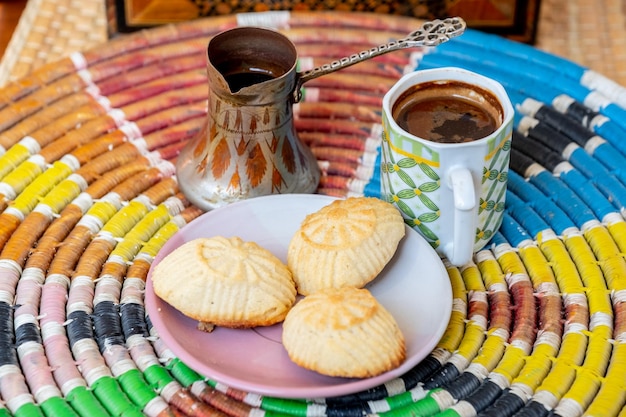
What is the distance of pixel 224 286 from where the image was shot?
2.02ft

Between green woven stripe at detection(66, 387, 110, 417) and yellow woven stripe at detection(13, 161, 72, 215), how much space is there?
0.20 metres

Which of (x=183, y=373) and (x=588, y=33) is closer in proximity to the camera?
(x=183, y=373)

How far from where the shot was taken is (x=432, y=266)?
675mm

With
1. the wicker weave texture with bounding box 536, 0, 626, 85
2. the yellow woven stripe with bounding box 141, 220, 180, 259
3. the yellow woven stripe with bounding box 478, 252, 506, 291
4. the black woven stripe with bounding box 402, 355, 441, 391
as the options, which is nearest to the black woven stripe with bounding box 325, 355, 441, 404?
the black woven stripe with bounding box 402, 355, 441, 391

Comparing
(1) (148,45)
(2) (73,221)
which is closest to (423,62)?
(1) (148,45)

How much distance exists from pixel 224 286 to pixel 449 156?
19 centimetres

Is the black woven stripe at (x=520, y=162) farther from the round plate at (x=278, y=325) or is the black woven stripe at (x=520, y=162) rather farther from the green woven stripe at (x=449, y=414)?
the green woven stripe at (x=449, y=414)

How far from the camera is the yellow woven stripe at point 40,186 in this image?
0.75 metres

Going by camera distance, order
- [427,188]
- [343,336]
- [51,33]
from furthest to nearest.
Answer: [51,33] < [427,188] < [343,336]

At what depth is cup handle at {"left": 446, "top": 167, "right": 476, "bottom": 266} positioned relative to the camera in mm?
640

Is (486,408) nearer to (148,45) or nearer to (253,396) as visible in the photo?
(253,396)

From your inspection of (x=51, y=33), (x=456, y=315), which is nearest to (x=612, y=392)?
(x=456, y=315)

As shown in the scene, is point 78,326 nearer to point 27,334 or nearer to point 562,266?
point 27,334

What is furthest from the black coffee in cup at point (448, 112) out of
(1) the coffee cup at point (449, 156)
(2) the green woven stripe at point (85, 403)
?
(2) the green woven stripe at point (85, 403)
